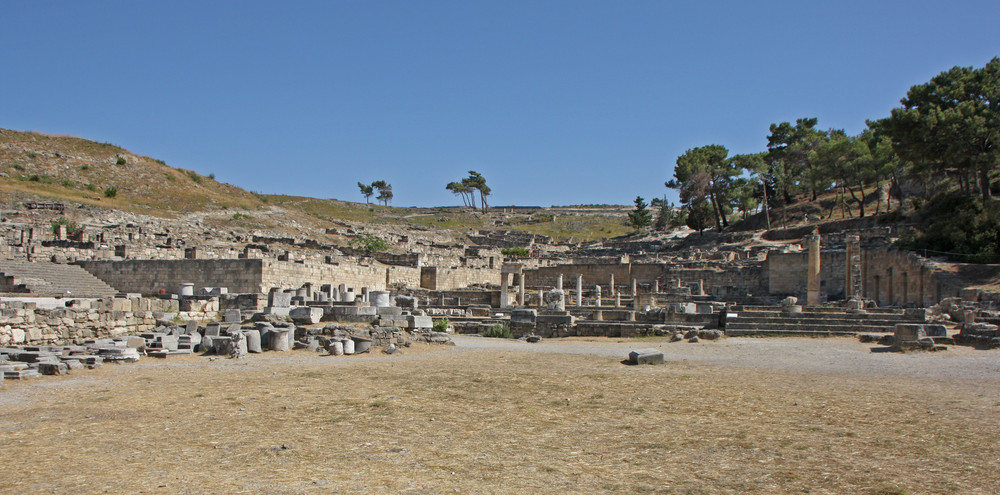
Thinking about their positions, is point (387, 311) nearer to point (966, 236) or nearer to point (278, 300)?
point (278, 300)

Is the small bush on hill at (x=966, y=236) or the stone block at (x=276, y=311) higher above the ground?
the small bush on hill at (x=966, y=236)

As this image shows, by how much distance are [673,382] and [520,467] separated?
524 cm

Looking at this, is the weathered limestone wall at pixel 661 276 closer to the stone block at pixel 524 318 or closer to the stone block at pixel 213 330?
the stone block at pixel 524 318

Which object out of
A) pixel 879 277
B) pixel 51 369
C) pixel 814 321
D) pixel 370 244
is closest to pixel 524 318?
pixel 814 321

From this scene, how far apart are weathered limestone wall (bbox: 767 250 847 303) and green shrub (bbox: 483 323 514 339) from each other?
15.9 meters

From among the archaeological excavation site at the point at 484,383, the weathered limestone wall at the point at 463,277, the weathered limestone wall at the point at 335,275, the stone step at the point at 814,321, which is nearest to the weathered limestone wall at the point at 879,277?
the archaeological excavation site at the point at 484,383

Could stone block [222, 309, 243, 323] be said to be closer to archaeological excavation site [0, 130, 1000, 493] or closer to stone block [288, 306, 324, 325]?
archaeological excavation site [0, 130, 1000, 493]

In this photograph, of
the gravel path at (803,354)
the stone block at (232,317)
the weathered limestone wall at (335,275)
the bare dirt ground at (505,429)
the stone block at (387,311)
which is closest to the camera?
the bare dirt ground at (505,429)

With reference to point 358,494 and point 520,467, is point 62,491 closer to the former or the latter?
point 358,494

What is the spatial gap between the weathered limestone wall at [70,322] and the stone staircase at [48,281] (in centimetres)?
844

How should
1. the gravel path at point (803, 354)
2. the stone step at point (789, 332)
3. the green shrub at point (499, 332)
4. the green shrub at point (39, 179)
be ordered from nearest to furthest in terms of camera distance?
the gravel path at point (803, 354) < the stone step at point (789, 332) < the green shrub at point (499, 332) < the green shrub at point (39, 179)

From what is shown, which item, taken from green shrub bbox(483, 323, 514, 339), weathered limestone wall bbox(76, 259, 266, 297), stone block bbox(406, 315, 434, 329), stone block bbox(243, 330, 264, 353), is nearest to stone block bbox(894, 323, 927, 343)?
green shrub bbox(483, 323, 514, 339)

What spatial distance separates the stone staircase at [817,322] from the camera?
1862 cm

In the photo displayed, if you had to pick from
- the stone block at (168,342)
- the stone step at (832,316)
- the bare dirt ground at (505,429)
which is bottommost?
the bare dirt ground at (505,429)
